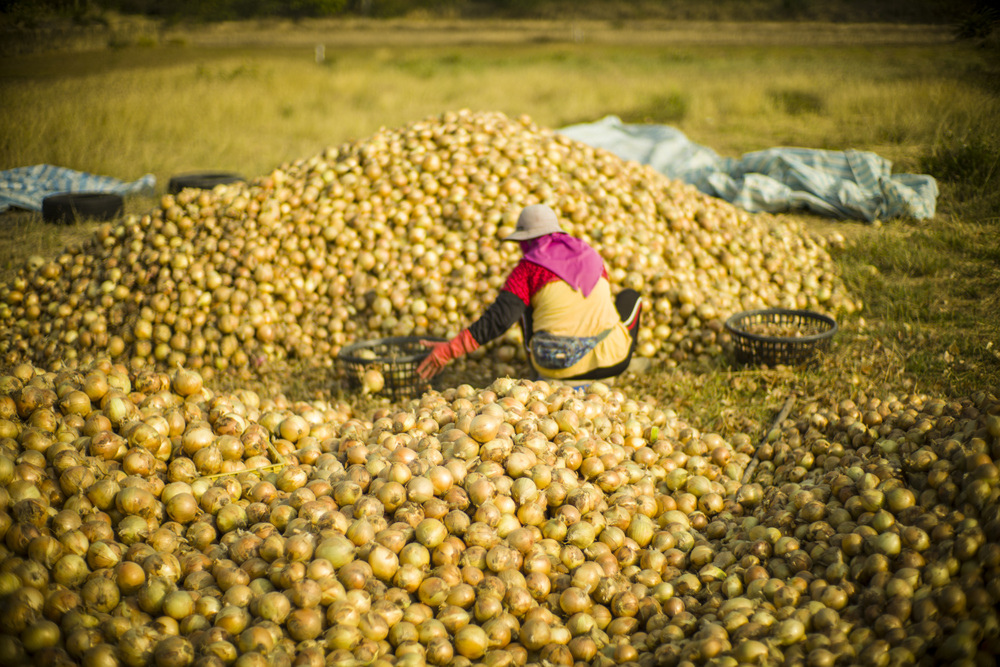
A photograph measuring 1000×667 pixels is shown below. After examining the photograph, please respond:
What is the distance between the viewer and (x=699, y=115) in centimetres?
1323

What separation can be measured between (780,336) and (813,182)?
361 cm

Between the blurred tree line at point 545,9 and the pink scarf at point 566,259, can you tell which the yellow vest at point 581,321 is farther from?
the blurred tree line at point 545,9

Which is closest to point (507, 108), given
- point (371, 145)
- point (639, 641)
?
point (371, 145)

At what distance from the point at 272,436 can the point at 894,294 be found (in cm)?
492

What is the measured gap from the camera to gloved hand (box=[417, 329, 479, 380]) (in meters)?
3.37

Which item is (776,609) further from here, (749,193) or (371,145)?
(749,193)

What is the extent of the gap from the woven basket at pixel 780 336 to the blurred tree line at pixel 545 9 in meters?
3.27

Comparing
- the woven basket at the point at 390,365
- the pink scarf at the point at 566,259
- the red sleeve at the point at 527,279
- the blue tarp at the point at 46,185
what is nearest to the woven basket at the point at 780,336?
the pink scarf at the point at 566,259

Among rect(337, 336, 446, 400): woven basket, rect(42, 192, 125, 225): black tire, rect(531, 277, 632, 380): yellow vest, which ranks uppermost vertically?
rect(42, 192, 125, 225): black tire

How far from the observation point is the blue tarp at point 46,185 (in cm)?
739

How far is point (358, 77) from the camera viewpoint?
17.9m

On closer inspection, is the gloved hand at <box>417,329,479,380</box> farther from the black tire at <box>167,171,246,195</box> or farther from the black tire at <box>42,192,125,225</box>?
the black tire at <box>42,192,125,225</box>

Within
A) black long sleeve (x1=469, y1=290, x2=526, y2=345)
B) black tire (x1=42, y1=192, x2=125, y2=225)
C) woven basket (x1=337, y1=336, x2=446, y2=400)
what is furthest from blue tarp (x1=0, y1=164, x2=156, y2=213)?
black long sleeve (x1=469, y1=290, x2=526, y2=345)

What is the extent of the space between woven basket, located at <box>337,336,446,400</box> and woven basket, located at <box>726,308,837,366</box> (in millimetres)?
2041
